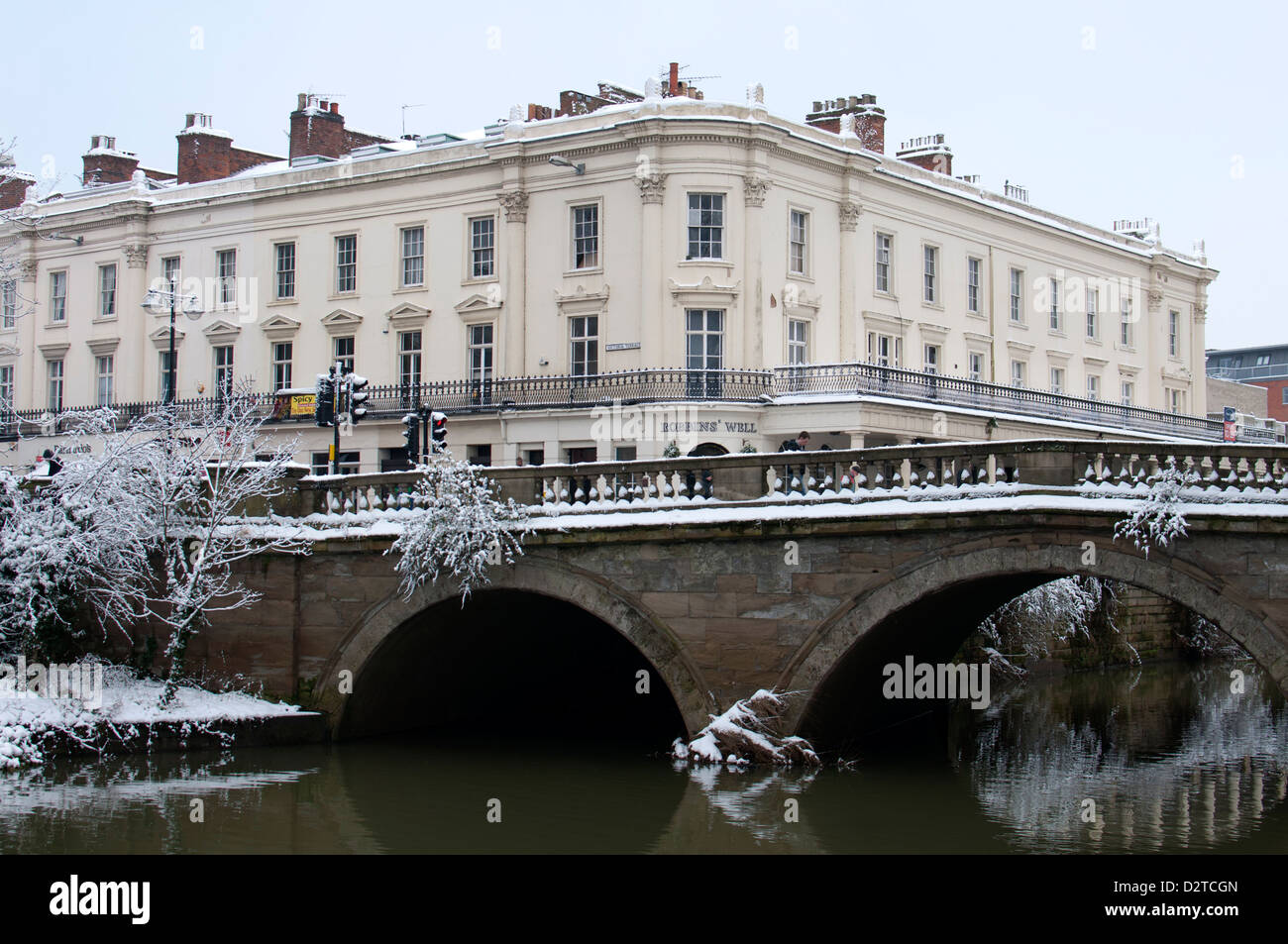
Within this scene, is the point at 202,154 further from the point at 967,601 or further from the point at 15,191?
the point at 967,601

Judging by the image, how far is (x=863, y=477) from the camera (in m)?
23.7

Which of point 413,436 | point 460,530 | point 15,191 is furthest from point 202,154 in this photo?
point 460,530

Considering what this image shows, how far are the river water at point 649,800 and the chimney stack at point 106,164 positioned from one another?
3338 cm

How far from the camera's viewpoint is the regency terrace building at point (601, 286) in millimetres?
40719

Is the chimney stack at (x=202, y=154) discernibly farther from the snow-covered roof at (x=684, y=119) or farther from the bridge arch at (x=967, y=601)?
the bridge arch at (x=967, y=601)

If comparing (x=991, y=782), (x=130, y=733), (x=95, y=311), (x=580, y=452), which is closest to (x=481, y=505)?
(x=130, y=733)

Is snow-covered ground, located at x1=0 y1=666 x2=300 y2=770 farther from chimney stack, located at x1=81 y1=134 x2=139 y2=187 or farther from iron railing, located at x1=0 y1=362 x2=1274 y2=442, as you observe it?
chimney stack, located at x1=81 y1=134 x2=139 y2=187

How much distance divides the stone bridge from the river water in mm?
1483

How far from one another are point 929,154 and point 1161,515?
32.2 m

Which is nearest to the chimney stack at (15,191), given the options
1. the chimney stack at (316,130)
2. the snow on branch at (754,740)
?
the chimney stack at (316,130)

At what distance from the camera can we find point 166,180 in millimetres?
55938

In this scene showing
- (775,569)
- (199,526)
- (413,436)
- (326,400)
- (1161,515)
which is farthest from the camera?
(413,436)

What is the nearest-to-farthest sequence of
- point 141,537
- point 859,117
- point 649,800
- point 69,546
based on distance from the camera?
point 649,800 → point 69,546 → point 141,537 → point 859,117
